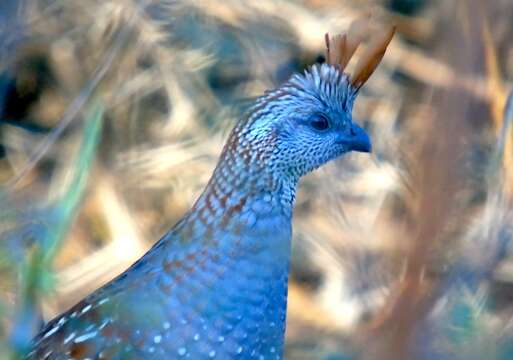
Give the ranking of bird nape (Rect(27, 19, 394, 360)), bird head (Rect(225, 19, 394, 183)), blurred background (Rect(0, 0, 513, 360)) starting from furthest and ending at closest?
blurred background (Rect(0, 0, 513, 360)) → bird head (Rect(225, 19, 394, 183)) → bird nape (Rect(27, 19, 394, 360))

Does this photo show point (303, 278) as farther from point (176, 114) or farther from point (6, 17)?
point (6, 17)

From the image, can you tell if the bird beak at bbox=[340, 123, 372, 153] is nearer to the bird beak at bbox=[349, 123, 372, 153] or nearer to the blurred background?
the bird beak at bbox=[349, 123, 372, 153]

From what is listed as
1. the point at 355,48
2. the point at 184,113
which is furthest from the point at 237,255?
the point at 184,113

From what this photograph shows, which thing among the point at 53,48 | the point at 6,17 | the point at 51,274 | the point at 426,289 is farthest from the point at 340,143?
the point at 53,48

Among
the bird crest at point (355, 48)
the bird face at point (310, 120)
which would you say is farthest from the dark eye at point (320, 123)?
the bird crest at point (355, 48)

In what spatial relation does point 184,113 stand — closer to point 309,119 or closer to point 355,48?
point 309,119

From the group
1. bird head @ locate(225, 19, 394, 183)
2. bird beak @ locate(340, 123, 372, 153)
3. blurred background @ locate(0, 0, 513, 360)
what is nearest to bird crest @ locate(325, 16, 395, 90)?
bird head @ locate(225, 19, 394, 183)
